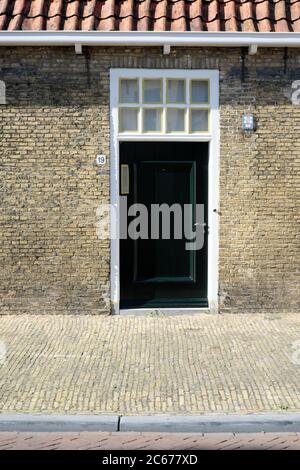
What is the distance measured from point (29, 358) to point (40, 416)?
1506 millimetres

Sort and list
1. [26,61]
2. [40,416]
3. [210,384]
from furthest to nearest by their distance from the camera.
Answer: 1. [26,61]
2. [210,384]
3. [40,416]

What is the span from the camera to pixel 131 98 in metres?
7.82

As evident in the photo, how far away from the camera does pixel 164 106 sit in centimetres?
780

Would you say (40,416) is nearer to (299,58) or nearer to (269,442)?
(269,442)

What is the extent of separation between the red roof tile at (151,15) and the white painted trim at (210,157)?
2.02ft

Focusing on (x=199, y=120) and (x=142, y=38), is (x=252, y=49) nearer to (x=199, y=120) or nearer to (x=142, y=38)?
(x=199, y=120)

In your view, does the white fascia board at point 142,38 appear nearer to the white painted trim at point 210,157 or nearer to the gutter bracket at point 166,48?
the gutter bracket at point 166,48

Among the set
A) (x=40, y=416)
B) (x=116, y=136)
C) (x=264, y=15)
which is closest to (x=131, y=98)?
(x=116, y=136)

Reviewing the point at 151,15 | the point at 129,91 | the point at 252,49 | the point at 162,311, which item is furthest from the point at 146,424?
the point at 151,15

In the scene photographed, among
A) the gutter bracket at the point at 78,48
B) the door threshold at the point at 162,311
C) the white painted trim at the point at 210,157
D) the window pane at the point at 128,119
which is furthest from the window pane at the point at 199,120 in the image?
the door threshold at the point at 162,311

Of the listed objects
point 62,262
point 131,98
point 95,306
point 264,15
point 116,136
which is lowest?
point 95,306

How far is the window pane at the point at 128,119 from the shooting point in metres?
7.83

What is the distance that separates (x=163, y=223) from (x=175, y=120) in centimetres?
160

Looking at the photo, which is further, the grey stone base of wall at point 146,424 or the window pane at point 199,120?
the window pane at point 199,120
